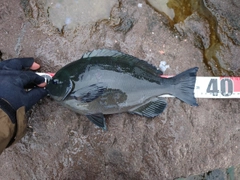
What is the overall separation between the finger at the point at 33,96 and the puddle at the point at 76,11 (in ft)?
2.64

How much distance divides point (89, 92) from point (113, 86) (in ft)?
0.88

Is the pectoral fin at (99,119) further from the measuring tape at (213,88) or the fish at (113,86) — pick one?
Result: the measuring tape at (213,88)

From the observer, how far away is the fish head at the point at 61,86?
9.06 ft

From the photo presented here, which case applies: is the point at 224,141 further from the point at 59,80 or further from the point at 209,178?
the point at 59,80

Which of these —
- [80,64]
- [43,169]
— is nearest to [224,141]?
[80,64]

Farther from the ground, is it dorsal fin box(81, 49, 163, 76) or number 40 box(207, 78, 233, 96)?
dorsal fin box(81, 49, 163, 76)

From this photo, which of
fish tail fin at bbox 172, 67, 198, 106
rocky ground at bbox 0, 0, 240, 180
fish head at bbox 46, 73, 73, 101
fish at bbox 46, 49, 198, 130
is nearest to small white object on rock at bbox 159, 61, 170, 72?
rocky ground at bbox 0, 0, 240, 180

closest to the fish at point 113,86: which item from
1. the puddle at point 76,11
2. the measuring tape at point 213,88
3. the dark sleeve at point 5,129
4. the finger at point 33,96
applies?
the finger at point 33,96

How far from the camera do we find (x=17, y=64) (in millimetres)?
3068

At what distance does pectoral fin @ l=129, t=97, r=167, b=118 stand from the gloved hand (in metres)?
1.04

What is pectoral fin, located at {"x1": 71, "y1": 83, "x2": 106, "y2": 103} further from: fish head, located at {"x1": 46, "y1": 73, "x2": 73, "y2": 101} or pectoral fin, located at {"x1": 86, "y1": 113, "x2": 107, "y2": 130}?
pectoral fin, located at {"x1": 86, "y1": 113, "x2": 107, "y2": 130}

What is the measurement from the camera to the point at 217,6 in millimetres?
3348

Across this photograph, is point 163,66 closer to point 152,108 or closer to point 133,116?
point 152,108

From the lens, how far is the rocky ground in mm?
3152
